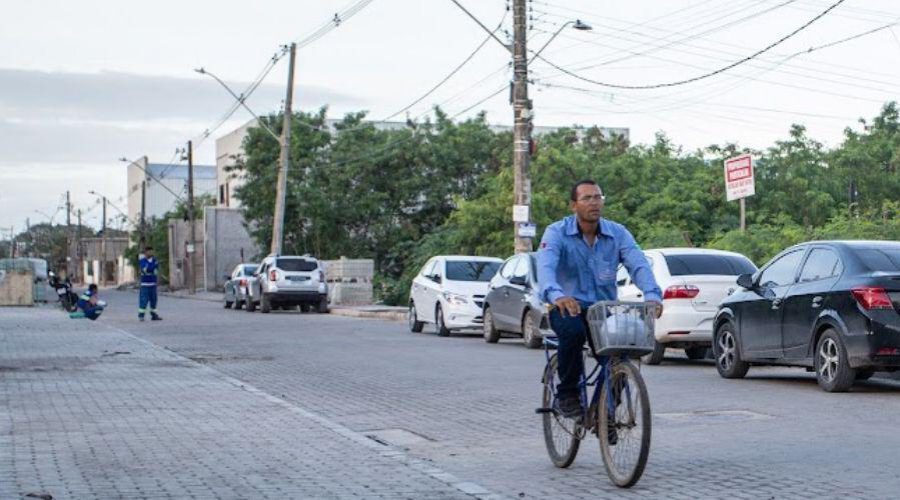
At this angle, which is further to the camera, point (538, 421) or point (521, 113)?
point (521, 113)

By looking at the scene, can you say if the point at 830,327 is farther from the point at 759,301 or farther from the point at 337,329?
the point at 337,329

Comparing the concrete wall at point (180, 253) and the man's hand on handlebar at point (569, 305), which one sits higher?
the concrete wall at point (180, 253)

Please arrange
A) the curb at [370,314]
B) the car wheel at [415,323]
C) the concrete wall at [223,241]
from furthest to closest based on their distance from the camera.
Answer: the concrete wall at [223,241] → the curb at [370,314] → the car wheel at [415,323]

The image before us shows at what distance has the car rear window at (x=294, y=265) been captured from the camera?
140 ft

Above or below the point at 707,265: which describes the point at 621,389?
below

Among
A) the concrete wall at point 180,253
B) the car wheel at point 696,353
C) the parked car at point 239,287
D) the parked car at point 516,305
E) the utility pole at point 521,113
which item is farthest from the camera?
the concrete wall at point 180,253

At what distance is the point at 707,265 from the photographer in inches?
763

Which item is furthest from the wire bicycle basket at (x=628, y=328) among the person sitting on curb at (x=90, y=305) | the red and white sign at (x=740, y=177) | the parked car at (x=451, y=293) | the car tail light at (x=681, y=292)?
the person sitting on curb at (x=90, y=305)

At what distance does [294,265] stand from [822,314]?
96.2 ft

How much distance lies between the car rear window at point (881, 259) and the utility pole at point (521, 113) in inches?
631

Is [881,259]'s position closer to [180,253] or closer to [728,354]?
[728,354]

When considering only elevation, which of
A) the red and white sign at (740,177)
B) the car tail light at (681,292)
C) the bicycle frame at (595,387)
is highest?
the red and white sign at (740,177)

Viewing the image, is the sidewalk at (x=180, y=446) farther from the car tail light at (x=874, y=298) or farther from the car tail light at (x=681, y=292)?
the car tail light at (x=681, y=292)

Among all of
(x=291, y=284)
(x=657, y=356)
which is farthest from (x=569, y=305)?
(x=291, y=284)
